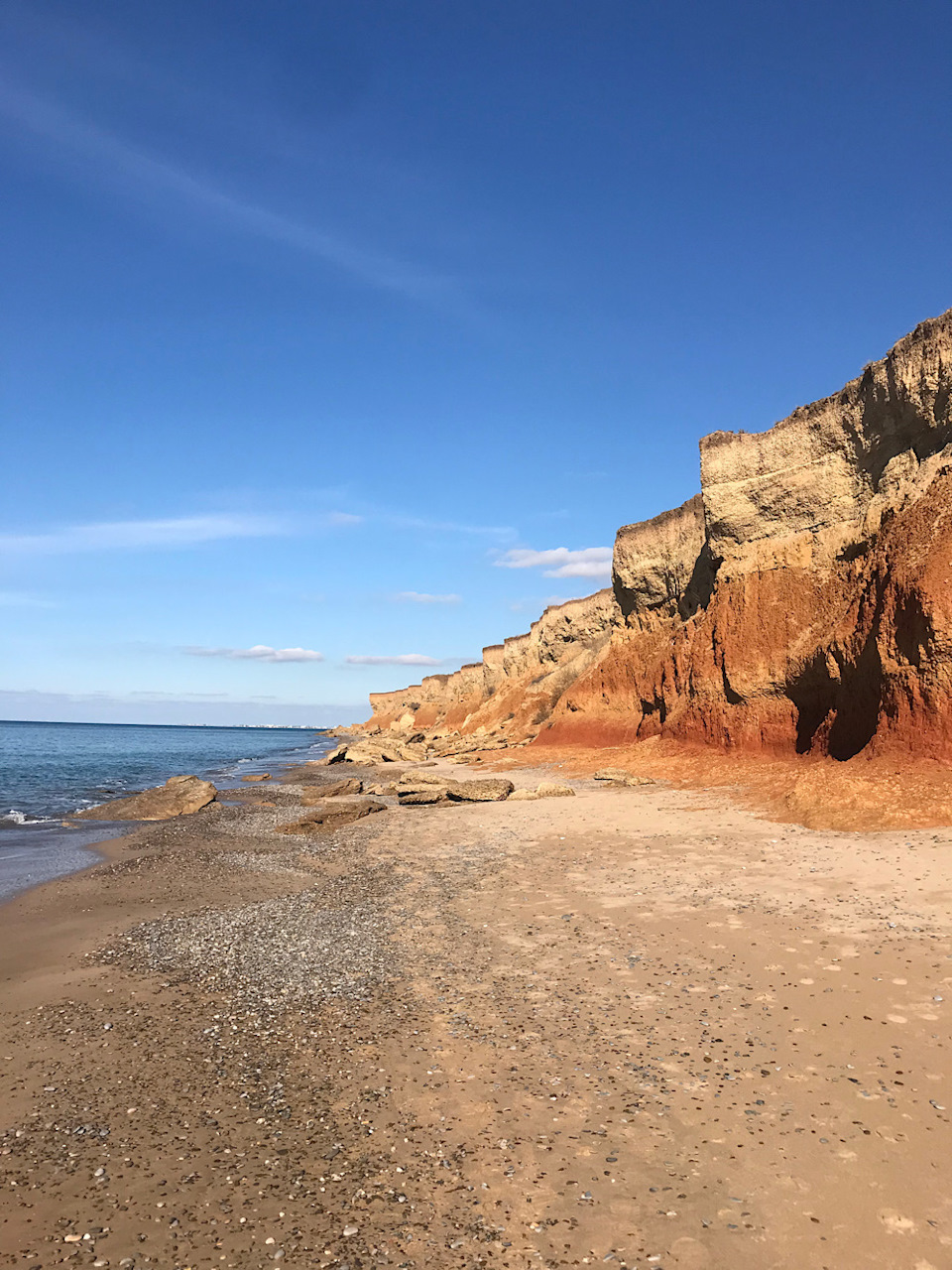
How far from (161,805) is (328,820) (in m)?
9.88

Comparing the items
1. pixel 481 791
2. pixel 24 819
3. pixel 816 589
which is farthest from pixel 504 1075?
pixel 24 819

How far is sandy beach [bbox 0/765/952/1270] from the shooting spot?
442cm

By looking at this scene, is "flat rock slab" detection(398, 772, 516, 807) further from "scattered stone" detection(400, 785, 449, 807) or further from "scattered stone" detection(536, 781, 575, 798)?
"scattered stone" detection(536, 781, 575, 798)

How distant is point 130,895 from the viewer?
14242 millimetres

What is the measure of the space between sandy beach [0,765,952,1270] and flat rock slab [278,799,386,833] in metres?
9.50

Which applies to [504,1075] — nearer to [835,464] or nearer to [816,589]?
[816,589]

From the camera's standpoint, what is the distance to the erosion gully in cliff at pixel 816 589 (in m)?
17.4

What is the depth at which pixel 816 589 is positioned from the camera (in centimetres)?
2417

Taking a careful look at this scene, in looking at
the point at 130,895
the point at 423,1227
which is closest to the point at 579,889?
the point at 423,1227

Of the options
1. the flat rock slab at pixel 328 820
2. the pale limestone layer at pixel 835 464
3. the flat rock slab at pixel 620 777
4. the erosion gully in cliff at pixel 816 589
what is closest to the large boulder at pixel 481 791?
the flat rock slab at pixel 328 820

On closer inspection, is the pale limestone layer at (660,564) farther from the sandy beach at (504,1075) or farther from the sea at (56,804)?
the sea at (56,804)

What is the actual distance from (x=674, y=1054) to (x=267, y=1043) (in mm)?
4102

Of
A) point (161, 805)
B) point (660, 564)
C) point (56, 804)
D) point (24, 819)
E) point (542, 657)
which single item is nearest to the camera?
point (24, 819)

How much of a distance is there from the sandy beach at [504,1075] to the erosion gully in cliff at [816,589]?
21.6ft
